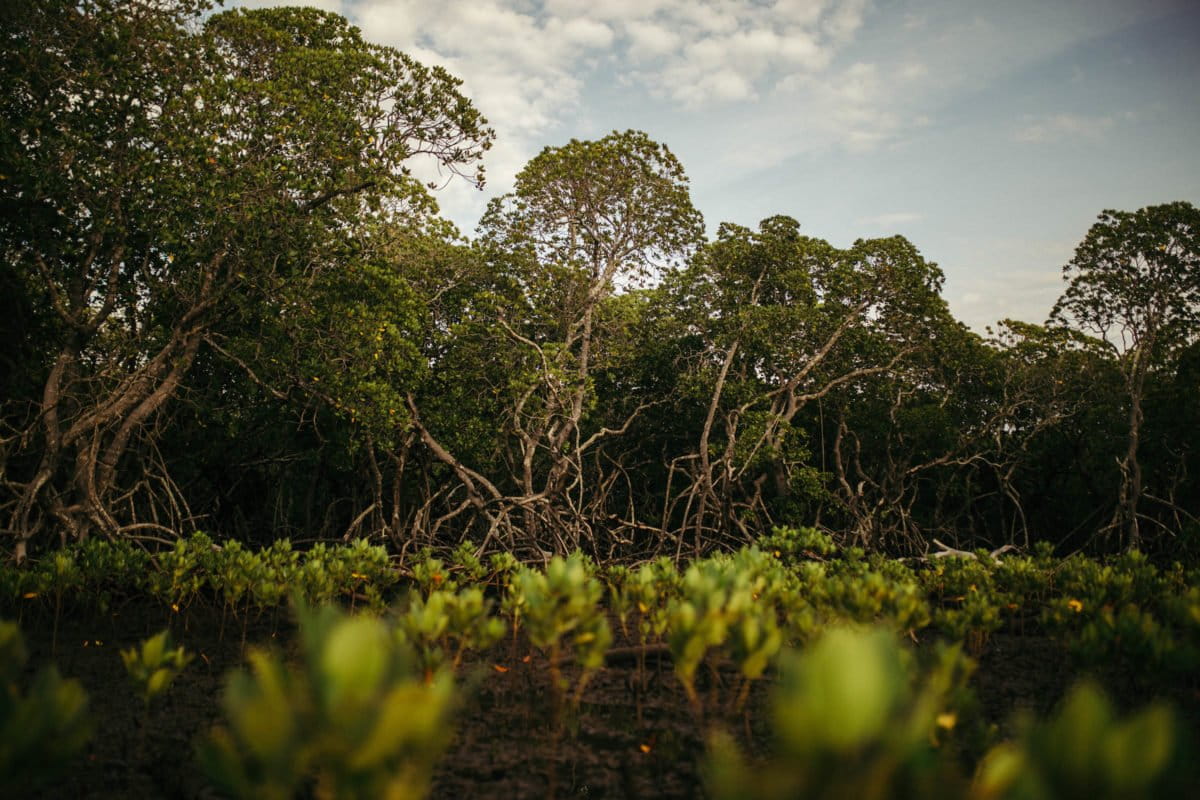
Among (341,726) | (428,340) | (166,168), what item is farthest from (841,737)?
(428,340)

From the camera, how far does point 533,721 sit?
355 cm

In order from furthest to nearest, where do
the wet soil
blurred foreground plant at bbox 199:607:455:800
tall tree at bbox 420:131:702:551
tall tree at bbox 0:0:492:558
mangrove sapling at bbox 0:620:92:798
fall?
1. tall tree at bbox 420:131:702:551
2. tall tree at bbox 0:0:492:558
3. the wet soil
4. mangrove sapling at bbox 0:620:92:798
5. blurred foreground plant at bbox 199:607:455:800

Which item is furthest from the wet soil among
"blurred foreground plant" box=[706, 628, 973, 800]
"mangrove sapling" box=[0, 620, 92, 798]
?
"blurred foreground plant" box=[706, 628, 973, 800]

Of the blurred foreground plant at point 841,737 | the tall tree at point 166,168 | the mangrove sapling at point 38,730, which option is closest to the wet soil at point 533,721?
the mangrove sapling at point 38,730

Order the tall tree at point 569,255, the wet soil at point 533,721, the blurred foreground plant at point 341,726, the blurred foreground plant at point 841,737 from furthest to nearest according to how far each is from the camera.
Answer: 1. the tall tree at point 569,255
2. the wet soil at point 533,721
3. the blurred foreground plant at point 341,726
4. the blurred foreground plant at point 841,737

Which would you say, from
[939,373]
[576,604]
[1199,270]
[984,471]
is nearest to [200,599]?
[576,604]

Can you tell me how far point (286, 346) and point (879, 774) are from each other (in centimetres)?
990

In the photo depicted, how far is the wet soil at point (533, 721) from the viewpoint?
271 cm

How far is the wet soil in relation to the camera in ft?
8.91

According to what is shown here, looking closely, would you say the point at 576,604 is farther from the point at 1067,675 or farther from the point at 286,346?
the point at 286,346

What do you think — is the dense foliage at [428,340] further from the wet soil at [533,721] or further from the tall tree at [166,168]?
the wet soil at [533,721]

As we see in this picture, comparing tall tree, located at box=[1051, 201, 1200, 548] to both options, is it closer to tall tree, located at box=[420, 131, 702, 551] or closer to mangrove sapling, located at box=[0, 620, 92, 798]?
tall tree, located at box=[420, 131, 702, 551]

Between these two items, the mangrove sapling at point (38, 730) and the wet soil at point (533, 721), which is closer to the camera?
the mangrove sapling at point (38, 730)

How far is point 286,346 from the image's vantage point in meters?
9.52
